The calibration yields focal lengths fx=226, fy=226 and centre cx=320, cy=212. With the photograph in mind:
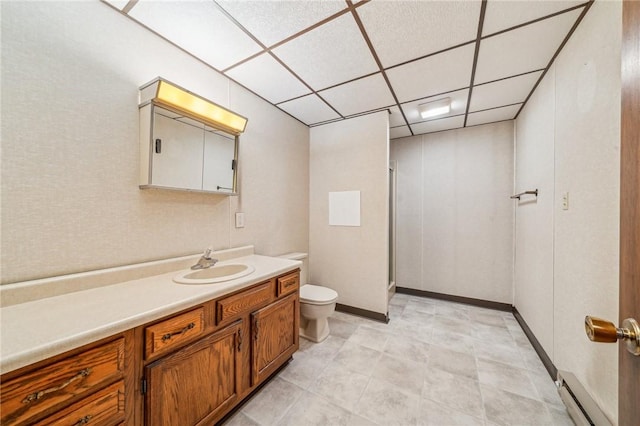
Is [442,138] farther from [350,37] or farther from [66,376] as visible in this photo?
→ [66,376]

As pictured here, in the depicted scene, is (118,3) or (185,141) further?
(185,141)

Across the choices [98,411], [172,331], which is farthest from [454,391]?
[98,411]

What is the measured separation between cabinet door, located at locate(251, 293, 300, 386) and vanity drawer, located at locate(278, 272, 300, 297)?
57mm

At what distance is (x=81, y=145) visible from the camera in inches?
47.5

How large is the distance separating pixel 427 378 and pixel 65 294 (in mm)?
2331

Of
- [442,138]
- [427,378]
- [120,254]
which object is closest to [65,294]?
[120,254]

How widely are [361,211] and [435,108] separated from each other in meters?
1.39

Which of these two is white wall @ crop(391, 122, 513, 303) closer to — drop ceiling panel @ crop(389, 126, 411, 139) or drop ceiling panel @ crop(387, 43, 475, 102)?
drop ceiling panel @ crop(389, 126, 411, 139)

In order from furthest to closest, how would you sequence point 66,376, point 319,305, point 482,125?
point 482,125 < point 319,305 < point 66,376

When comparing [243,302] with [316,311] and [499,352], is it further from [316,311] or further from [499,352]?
[499,352]

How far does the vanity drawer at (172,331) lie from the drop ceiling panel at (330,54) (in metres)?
1.79

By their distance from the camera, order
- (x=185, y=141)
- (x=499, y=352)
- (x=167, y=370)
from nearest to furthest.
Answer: (x=167, y=370), (x=185, y=141), (x=499, y=352)

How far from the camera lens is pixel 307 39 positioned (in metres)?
1.54

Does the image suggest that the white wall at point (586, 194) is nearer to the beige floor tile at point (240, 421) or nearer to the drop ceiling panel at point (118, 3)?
the beige floor tile at point (240, 421)
